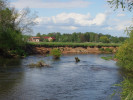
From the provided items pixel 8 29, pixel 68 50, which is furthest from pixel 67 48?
pixel 8 29

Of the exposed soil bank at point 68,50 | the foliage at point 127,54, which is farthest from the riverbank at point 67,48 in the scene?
the foliage at point 127,54

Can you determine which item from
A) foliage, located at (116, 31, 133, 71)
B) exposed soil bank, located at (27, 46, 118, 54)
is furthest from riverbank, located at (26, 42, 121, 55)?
foliage, located at (116, 31, 133, 71)

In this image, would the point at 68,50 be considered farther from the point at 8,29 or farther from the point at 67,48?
the point at 8,29

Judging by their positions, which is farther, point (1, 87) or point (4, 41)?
point (4, 41)

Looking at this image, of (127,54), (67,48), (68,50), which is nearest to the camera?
(127,54)

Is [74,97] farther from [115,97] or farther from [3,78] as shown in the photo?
[3,78]

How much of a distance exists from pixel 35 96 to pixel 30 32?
4633 centimetres

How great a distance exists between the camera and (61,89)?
747 inches

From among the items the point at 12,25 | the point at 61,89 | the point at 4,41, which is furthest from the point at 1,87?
the point at 12,25

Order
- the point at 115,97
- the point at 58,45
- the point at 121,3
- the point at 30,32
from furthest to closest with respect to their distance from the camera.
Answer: the point at 58,45
the point at 30,32
the point at 115,97
the point at 121,3

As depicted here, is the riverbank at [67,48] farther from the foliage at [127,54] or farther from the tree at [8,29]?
the foliage at [127,54]

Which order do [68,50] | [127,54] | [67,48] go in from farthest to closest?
[67,48] → [68,50] → [127,54]

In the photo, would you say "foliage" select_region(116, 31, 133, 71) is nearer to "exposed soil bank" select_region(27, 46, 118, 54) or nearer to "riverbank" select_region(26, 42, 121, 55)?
"exposed soil bank" select_region(27, 46, 118, 54)

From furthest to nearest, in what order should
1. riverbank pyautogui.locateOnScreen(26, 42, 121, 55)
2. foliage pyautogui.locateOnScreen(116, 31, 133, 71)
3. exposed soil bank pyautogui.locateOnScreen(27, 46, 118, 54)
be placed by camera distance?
riverbank pyautogui.locateOnScreen(26, 42, 121, 55) < exposed soil bank pyautogui.locateOnScreen(27, 46, 118, 54) < foliage pyautogui.locateOnScreen(116, 31, 133, 71)
